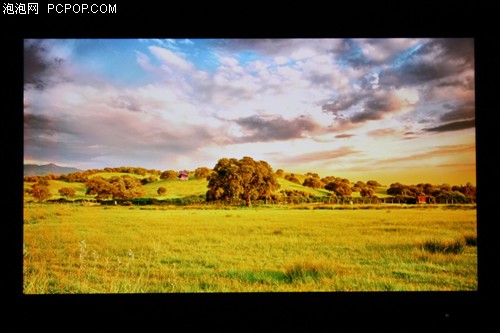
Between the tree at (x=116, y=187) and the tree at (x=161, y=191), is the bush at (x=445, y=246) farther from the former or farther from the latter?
the tree at (x=116, y=187)

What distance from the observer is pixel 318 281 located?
400 centimetres

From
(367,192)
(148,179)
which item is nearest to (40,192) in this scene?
(148,179)

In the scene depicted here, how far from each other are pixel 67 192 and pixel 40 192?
1.05 feet

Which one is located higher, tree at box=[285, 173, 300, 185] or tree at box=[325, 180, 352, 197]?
tree at box=[285, 173, 300, 185]

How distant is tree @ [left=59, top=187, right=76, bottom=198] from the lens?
443 cm

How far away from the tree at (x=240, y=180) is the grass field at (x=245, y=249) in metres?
0.26

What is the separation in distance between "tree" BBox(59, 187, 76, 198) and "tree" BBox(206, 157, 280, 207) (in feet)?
6.28

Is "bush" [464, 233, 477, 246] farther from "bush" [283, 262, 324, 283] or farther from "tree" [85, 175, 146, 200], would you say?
"tree" [85, 175, 146, 200]

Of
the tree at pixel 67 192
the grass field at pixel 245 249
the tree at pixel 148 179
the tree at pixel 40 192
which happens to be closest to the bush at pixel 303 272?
the grass field at pixel 245 249

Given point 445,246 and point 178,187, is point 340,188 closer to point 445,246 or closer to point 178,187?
point 445,246

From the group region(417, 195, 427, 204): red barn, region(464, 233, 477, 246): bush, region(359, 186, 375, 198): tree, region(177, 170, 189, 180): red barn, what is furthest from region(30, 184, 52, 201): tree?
region(464, 233, 477, 246): bush
